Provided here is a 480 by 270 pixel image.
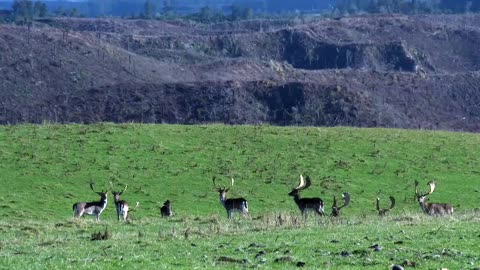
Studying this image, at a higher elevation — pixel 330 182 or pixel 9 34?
pixel 9 34

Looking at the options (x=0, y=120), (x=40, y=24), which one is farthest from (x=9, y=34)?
(x=40, y=24)

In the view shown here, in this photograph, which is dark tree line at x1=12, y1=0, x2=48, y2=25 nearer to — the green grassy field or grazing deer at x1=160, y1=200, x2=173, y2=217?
the green grassy field

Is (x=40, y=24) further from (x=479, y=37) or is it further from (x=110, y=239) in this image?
(x=110, y=239)

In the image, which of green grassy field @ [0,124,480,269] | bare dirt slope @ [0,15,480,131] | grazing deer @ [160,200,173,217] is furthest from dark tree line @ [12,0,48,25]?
grazing deer @ [160,200,173,217]

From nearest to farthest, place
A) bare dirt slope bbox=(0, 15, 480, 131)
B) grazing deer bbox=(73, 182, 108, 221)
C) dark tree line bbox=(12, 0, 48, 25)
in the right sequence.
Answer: grazing deer bbox=(73, 182, 108, 221), bare dirt slope bbox=(0, 15, 480, 131), dark tree line bbox=(12, 0, 48, 25)

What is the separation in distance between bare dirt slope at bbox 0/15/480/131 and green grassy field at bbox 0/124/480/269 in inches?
1080

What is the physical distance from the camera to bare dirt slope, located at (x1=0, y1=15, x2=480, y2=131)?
253 ft

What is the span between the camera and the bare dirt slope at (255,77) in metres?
77.1

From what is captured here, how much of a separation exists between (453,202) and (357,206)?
12.2 feet

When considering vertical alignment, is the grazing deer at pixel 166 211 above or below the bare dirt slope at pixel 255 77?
below

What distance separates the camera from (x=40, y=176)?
40188 millimetres

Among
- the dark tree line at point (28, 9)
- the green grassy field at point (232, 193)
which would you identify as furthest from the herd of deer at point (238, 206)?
the dark tree line at point (28, 9)

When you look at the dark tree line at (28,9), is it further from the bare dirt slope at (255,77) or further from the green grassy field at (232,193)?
the green grassy field at (232,193)

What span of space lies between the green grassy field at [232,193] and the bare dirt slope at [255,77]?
27.4 metres
